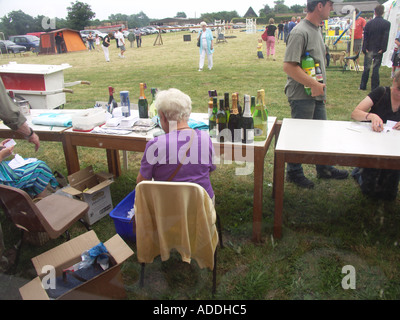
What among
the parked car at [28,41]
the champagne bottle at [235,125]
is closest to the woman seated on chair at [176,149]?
the champagne bottle at [235,125]

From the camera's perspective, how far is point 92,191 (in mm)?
2723

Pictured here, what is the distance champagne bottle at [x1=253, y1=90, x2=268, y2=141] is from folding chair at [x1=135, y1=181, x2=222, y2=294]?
793 millimetres

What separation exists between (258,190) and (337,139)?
70 centimetres

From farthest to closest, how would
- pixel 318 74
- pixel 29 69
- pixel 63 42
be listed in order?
pixel 63 42 → pixel 29 69 → pixel 318 74

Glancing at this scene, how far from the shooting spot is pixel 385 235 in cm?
249

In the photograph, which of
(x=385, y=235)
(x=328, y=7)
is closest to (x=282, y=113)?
(x=328, y=7)

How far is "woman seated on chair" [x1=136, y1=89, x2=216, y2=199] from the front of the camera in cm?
185

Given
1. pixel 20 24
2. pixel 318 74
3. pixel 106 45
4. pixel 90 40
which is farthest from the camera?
pixel 90 40

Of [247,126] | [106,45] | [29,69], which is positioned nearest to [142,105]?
[247,126]


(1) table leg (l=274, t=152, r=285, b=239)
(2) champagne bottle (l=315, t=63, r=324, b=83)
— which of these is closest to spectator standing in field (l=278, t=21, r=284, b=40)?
(2) champagne bottle (l=315, t=63, r=324, b=83)

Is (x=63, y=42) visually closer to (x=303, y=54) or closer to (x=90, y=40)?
(x=90, y=40)

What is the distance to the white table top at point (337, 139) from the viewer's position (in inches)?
84.9

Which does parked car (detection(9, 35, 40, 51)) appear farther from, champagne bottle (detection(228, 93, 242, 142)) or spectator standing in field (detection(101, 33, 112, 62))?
champagne bottle (detection(228, 93, 242, 142))
